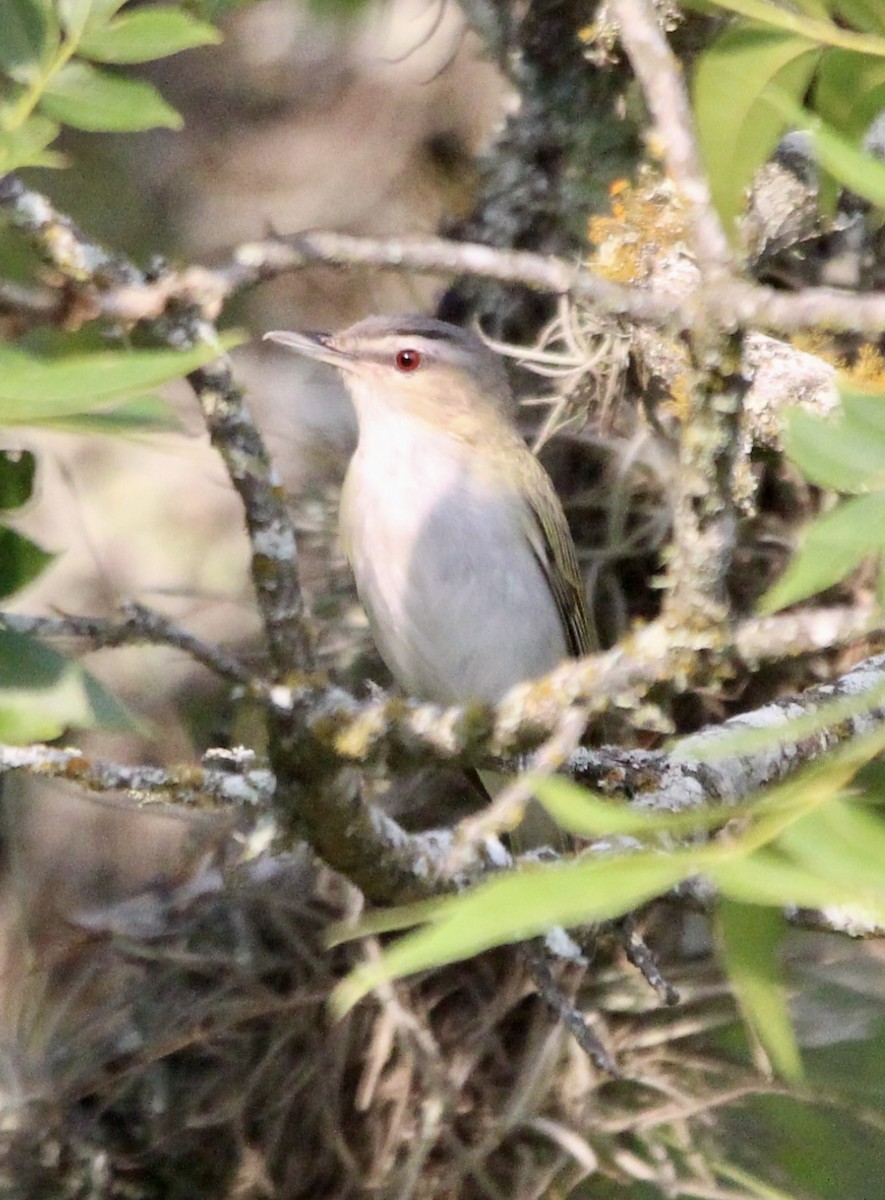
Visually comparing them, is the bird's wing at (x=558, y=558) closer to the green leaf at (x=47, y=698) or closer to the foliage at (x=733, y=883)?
the green leaf at (x=47, y=698)

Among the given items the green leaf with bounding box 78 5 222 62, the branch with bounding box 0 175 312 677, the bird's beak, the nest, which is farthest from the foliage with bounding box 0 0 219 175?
the nest

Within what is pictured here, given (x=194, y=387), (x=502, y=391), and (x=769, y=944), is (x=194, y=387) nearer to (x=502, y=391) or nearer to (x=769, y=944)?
(x=769, y=944)

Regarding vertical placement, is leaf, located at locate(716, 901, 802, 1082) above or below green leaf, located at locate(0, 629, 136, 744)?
above

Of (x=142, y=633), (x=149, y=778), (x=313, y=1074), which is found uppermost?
(x=142, y=633)

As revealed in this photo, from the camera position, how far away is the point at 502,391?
2705mm

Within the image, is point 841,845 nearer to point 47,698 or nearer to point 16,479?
point 47,698

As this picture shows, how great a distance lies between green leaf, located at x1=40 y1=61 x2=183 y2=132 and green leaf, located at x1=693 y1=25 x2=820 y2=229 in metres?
0.36

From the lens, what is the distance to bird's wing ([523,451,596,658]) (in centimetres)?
252

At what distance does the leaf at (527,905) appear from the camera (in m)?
0.57

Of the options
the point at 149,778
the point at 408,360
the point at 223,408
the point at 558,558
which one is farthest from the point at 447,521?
the point at 223,408

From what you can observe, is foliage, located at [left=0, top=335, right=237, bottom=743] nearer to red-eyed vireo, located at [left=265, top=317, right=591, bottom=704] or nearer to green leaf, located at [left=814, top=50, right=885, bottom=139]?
green leaf, located at [left=814, top=50, right=885, bottom=139]

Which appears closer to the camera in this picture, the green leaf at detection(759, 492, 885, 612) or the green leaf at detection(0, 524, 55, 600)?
the green leaf at detection(759, 492, 885, 612)

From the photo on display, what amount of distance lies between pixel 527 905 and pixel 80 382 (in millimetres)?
303

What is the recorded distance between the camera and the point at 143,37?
104 centimetres
